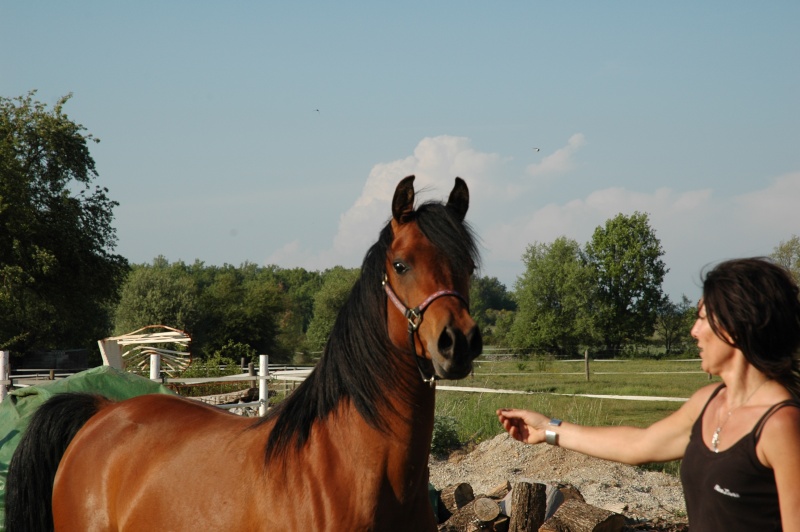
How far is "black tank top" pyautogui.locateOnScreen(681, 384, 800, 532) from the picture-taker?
1772 mm

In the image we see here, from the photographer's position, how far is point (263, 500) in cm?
271

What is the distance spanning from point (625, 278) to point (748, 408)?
51.8m

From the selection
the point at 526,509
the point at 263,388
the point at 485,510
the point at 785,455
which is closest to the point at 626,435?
the point at 785,455

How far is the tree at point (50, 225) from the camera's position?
27.8 meters

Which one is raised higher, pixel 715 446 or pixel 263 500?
pixel 715 446

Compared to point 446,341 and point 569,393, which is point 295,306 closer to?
point 569,393

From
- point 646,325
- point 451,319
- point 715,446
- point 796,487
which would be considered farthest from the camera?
point 646,325

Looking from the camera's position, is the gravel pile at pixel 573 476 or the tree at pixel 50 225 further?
the tree at pixel 50 225

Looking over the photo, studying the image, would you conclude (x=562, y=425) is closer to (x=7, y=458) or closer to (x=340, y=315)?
(x=340, y=315)

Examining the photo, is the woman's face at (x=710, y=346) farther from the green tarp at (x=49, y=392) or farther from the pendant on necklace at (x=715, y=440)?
the green tarp at (x=49, y=392)

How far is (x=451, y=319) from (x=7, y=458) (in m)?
3.78

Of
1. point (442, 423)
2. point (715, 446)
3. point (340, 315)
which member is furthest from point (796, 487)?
point (442, 423)

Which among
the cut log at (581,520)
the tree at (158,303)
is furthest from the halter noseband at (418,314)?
the tree at (158,303)

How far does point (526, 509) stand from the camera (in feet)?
17.4
